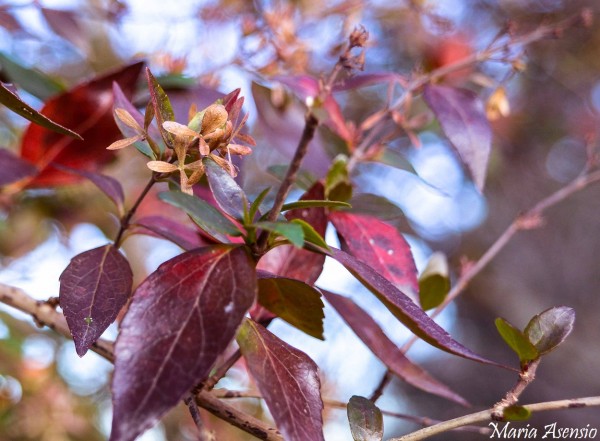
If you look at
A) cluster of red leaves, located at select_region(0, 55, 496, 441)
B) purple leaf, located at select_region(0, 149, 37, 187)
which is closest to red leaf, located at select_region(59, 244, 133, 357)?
cluster of red leaves, located at select_region(0, 55, 496, 441)

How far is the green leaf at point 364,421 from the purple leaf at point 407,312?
0.26 ft

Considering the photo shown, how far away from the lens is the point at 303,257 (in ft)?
1.50

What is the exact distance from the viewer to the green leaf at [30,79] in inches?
23.3

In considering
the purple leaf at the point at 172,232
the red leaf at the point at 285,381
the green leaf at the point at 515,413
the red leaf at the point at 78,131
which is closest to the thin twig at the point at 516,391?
the green leaf at the point at 515,413

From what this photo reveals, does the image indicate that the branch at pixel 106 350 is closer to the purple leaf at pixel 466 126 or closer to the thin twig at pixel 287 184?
the thin twig at pixel 287 184

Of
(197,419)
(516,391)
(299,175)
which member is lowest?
(197,419)

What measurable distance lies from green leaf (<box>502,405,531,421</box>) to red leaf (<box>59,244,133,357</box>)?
9.2 inches

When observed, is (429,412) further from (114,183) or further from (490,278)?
(114,183)

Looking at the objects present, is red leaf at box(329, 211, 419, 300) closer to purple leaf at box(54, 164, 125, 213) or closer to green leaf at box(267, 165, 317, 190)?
green leaf at box(267, 165, 317, 190)

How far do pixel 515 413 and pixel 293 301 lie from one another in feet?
0.47

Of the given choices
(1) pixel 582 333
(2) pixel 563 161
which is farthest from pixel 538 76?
(1) pixel 582 333

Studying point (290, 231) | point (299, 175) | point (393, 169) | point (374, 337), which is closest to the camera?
point (290, 231)
